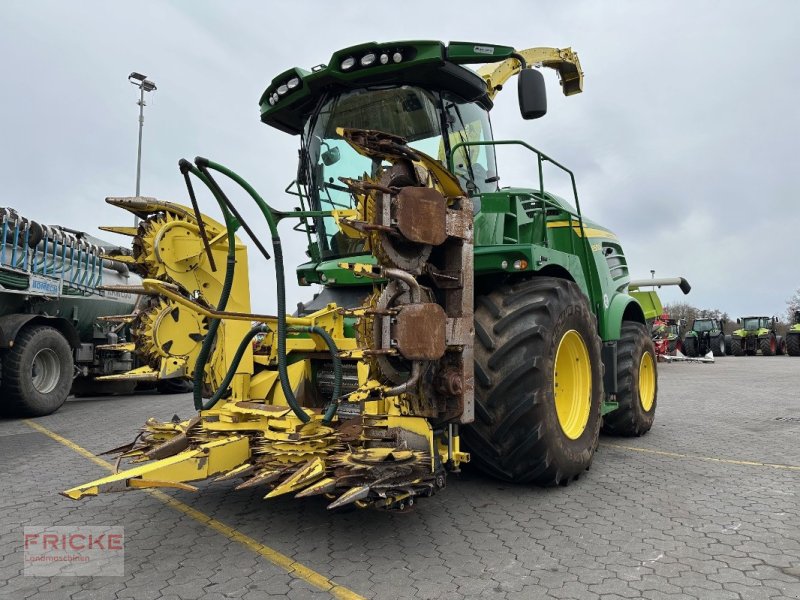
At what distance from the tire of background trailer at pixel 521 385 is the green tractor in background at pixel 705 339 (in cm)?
2918

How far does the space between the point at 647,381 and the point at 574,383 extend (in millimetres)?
2872

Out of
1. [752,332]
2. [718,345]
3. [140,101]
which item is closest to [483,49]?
[140,101]

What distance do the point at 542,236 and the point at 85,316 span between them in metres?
8.81

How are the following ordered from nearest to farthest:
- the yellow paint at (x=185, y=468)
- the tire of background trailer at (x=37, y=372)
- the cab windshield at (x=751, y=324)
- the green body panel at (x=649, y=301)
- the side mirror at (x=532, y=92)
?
the yellow paint at (x=185, y=468) → the side mirror at (x=532, y=92) → the tire of background trailer at (x=37, y=372) → the green body panel at (x=649, y=301) → the cab windshield at (x=751, y=324)

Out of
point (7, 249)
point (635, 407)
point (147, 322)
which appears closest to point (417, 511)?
point (147, 322)

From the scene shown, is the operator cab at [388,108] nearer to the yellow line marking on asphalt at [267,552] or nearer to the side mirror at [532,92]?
the side mirror at [532,92]

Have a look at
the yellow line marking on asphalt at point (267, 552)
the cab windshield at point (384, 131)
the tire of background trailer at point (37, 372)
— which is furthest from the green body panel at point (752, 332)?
the yellow line marking on asphalt at point (267, 552)

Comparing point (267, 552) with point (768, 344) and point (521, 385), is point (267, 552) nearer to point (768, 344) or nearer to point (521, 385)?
point (521, 385)

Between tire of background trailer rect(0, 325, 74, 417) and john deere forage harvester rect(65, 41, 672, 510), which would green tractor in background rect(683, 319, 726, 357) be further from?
tire of background trailer rect(0, 325, 74, 417)

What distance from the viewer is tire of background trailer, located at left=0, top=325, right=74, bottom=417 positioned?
8414mm

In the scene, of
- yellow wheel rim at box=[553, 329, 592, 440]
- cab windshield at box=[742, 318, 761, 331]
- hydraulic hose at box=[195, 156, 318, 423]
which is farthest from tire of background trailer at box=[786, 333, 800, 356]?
hydraulic hose at box=[195, 156, 318, 423]

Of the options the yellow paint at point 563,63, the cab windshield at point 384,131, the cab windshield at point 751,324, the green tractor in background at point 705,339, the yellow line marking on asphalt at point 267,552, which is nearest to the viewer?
the yellow line marking on asphalt at point 267,552

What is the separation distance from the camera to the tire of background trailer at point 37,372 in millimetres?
8414

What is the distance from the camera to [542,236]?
17.3 ft
